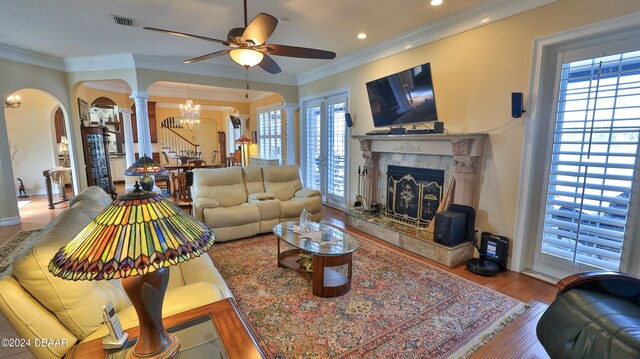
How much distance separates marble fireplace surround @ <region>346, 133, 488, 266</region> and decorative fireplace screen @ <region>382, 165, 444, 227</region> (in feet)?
0.35

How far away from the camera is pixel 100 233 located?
0.83 meters

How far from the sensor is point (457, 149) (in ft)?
10.5

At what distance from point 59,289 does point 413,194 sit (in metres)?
3.74

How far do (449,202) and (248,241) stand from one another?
8.83 ft

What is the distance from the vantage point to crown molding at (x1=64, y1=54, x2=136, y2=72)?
4859 mm

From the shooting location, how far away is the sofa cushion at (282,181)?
15.4 ft

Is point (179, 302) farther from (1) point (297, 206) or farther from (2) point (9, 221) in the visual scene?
(2) point (9, 221)

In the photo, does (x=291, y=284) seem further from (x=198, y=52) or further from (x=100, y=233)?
(x=198, y=52)

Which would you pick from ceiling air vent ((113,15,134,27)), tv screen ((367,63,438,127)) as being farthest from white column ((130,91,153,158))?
tv screen ((367,63,438,127))

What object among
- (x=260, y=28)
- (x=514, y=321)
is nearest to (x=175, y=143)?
(x=260, y=28)

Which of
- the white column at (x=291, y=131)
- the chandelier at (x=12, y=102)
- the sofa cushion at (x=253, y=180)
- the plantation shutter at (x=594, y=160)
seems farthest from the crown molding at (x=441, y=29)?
the chandelier at (x=12, y=102)

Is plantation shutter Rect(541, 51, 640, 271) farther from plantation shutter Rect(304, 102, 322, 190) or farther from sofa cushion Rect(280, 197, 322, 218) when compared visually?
plantation shutter Rect(304, 102, 322, 190)

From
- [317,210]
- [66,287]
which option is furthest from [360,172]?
[66,287]

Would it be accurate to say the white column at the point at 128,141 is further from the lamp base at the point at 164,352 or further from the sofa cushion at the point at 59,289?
the lamp base at the point at 164,352
